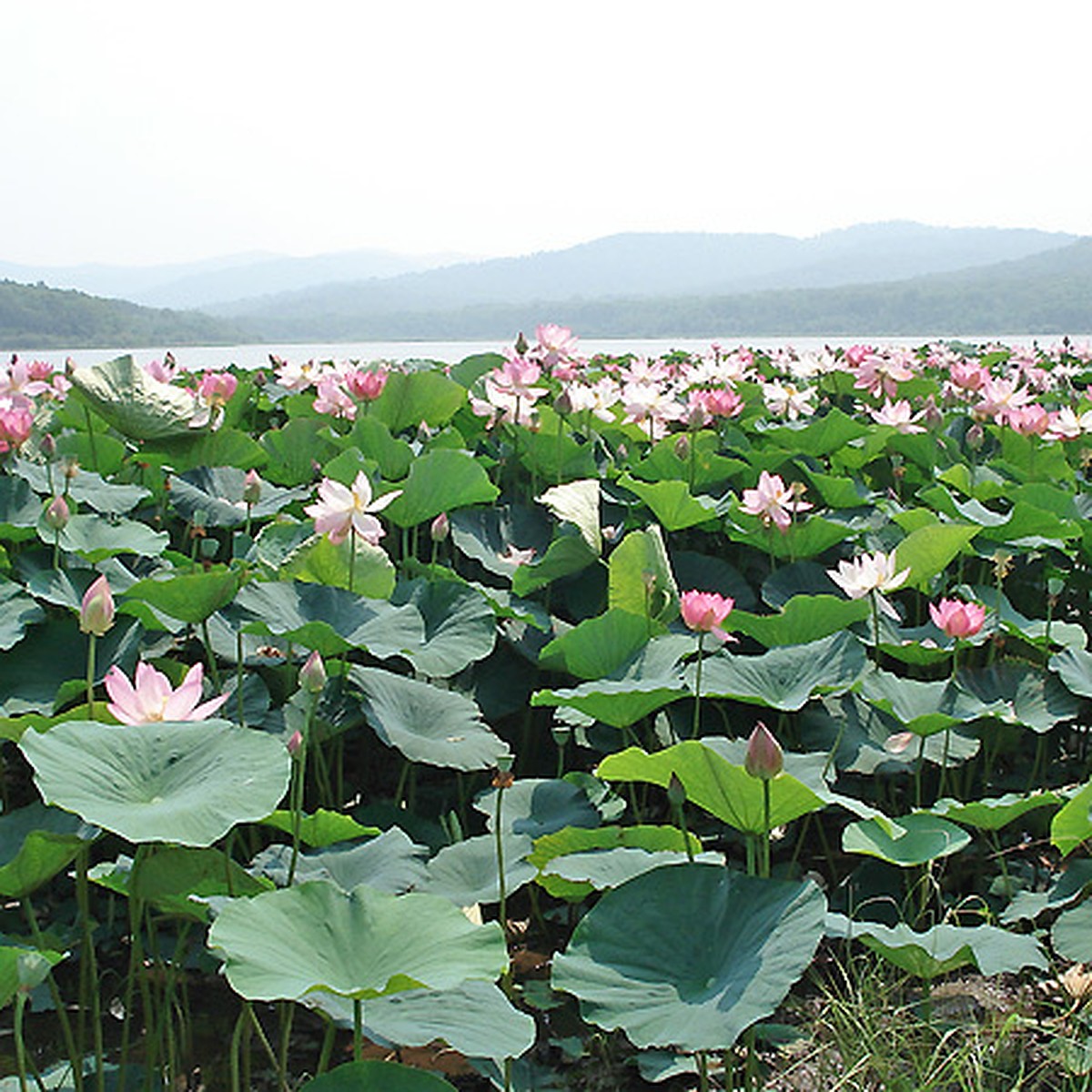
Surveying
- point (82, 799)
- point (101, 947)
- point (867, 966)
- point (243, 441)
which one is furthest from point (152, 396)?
point (867, 966)

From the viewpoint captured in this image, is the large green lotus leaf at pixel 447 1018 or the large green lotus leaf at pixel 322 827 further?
the large green lotus leaf at pixel 322 827

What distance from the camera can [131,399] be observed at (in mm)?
2154

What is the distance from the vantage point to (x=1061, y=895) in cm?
136

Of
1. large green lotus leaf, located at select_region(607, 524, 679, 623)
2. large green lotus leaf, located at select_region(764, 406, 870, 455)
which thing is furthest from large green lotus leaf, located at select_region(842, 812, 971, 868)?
large green lotus leaf, located at select_region(764, 406, 870, 455)

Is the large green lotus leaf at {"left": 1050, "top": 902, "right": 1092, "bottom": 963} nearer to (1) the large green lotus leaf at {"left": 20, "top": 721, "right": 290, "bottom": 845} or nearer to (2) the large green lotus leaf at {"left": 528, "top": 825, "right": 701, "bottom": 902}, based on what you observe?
(2) the large green lotus leaf at {"left": 528, "top": 825, "right": 701, "bottom": 902}

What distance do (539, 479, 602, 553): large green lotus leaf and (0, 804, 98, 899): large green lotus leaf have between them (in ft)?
2.91

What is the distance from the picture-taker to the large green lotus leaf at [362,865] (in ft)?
3.86

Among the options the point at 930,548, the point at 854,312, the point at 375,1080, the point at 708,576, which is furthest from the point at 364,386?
the point at 854,312

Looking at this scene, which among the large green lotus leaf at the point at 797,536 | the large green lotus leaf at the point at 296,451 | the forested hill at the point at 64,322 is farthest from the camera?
the forested hill at the point at 64,322

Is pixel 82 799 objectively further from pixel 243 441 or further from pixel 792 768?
pixel 243 441

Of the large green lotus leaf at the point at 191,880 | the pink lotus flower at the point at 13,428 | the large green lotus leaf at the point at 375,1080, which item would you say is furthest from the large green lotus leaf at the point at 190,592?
the pink lotus flower at the point at 13,428

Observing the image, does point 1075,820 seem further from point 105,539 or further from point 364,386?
point 364,386

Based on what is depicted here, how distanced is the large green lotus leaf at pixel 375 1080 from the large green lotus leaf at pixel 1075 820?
0.71 metres

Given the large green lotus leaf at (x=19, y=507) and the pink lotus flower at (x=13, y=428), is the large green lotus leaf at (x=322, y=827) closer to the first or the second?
the large green lotus leaf at (x=19, y=507)
